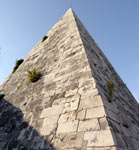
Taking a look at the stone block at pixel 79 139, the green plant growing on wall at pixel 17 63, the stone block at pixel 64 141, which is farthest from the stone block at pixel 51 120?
the green plant growing on wall at pixel 17 63

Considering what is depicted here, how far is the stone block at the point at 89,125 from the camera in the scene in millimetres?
2032

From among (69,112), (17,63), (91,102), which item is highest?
(17,63)

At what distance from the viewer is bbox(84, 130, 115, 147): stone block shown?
5.86 feet

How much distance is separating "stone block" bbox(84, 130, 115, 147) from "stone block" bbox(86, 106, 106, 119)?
10.5 inches

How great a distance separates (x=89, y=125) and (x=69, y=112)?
0.54 meters

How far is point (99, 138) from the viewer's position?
1871 mm

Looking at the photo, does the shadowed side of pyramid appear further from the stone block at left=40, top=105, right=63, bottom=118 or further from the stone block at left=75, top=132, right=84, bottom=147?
the stone block at left=40, top=105, right=63, bottom=118

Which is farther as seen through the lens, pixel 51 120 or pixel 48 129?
pixel 51 120

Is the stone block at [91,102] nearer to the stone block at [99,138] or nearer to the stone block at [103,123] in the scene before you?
the stone block at [103,123]

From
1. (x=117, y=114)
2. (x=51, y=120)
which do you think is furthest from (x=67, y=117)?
(x=117, y=114)

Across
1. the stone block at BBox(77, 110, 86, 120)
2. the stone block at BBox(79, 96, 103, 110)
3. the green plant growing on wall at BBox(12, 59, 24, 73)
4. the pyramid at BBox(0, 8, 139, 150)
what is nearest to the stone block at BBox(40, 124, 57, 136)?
the pyramid at BBox(0, 8, 139, 150)

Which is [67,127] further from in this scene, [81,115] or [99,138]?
[99,138]

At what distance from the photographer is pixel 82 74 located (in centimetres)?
309

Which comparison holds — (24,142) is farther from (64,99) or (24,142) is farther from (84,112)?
(84,112)
